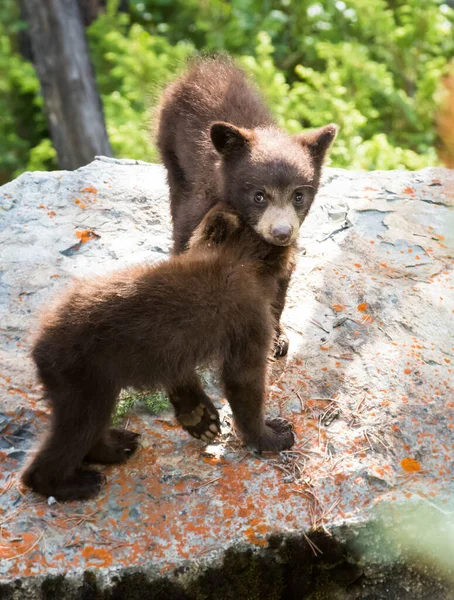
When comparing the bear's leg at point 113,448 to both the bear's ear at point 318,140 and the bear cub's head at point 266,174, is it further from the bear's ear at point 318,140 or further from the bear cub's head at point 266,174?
the bear's ear at point 318,140

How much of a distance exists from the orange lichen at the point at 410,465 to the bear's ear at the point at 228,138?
74.6 inches

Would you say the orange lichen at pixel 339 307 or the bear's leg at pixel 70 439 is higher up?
the bear's leg at pixel 70 439

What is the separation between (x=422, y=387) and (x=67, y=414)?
1838 mm

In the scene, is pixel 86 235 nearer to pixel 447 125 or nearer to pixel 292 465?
pixel 292 465

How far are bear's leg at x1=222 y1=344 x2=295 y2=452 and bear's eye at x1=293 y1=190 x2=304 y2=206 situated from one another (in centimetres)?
104

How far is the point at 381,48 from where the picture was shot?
9.27 metres

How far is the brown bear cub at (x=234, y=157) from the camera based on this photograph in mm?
4250

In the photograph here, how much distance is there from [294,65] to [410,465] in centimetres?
795

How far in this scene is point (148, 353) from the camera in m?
3.39

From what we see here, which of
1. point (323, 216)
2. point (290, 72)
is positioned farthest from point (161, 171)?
point (290, 72)

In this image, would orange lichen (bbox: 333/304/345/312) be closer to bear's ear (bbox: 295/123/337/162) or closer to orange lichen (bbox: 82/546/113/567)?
bear's ear (bbox: 295/123/337/162)

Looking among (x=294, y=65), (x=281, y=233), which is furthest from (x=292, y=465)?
(x=294, y=65)

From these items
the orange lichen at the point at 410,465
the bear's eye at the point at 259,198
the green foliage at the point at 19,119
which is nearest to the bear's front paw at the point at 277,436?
the orange lichen at the point at 410,465

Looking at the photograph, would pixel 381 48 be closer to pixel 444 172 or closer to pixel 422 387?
pixel 444 172
